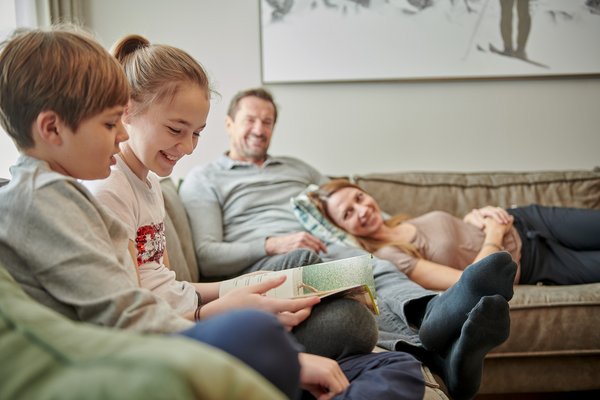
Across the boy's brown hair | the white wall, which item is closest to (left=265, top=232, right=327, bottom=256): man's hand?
the white wall

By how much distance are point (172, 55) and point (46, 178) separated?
0.52 metres

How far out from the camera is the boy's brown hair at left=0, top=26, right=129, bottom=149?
0.92 m

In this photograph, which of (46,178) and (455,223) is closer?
(46,178)

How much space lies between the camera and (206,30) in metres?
2.92

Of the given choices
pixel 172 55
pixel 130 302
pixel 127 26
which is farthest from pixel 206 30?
pixel 130 302

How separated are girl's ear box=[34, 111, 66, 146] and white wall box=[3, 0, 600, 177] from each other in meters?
2.02

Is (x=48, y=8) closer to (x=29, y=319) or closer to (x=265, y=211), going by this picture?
(x=265, y=211)

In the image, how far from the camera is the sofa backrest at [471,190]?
268 centimetres

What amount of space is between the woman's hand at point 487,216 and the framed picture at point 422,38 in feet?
2.80

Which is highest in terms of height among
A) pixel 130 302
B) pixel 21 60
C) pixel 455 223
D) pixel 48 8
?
→ pixel 48 8

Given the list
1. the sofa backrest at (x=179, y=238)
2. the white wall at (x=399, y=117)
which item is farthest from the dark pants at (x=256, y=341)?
the white wall at (x=399, y=117)

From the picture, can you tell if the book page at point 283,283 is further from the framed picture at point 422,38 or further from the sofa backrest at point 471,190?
the framed picture at point 422,38

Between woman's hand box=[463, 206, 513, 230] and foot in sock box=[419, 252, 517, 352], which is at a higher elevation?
foot in sock box=[419, 252, 517, 352]

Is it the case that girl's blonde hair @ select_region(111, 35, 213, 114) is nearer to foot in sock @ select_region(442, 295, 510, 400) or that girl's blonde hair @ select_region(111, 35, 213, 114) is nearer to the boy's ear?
the boy's ear
